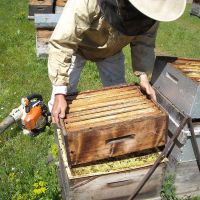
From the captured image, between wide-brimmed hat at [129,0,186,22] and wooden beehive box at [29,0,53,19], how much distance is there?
22.5 feet

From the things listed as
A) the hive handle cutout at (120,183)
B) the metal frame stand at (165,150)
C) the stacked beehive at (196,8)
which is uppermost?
the metal frame stand at (165,150)

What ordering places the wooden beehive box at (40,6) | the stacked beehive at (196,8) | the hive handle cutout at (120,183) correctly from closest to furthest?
the hive handle cutout at (120,183), the wooden beehive box at (40,6), the stacked beehive at (196,8)

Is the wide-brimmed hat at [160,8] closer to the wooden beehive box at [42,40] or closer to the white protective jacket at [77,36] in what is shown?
the white protective jacket at [77,36]

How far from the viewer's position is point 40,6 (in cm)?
952

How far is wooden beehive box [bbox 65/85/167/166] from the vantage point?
2.86 meters

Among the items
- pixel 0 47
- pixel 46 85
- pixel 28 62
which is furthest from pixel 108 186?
pixel 0 47

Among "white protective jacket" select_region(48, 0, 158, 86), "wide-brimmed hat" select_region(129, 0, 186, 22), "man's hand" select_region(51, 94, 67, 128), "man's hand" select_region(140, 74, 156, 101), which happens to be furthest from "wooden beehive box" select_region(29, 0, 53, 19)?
"wide-brimmed hat" select_region(129, 0, 186, 22)

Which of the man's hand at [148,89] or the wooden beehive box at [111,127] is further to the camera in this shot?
the man's hand at [148,89]

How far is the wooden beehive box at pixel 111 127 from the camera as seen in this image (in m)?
2.86

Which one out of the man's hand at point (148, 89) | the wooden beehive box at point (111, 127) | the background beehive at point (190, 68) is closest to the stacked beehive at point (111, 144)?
the wooden beehive box at point (111, 127)

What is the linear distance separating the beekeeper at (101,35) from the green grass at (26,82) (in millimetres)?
896

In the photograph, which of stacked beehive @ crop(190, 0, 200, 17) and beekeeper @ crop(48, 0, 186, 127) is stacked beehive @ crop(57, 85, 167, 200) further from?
stacked beehive @ crop(190, 0, 200, 17)

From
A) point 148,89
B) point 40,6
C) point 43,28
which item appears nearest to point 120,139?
point 148,89

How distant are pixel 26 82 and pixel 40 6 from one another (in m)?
3.85
